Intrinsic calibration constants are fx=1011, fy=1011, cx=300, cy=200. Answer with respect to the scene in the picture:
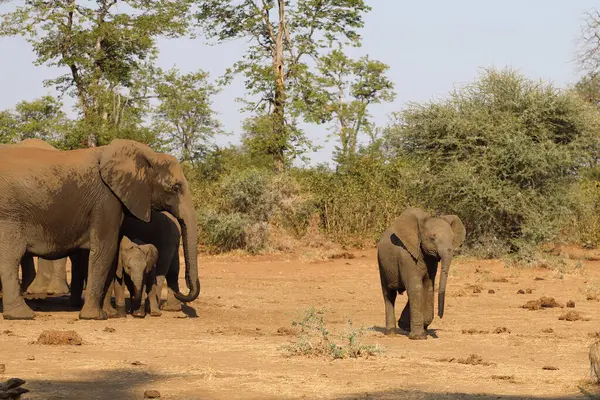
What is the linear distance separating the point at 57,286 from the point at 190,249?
412 centimetres

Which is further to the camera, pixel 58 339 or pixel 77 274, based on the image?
pixel 77 274

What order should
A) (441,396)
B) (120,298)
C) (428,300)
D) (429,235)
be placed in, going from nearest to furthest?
1. (441,396)
2. (429,235)
3. (428,300)
4. (120,298)

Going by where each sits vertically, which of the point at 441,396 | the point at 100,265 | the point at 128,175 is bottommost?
the point at 441,396

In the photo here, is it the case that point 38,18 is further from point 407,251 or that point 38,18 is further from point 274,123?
point 407,251

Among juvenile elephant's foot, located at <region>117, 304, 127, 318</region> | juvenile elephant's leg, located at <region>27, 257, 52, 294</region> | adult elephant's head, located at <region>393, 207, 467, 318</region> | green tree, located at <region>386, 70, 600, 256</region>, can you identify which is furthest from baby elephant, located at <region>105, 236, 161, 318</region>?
green tree, located at <region>386, 70, 600, 256</region>

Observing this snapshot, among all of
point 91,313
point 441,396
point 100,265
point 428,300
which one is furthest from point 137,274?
point 441,396

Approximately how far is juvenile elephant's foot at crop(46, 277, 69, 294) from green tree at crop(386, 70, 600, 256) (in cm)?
1116

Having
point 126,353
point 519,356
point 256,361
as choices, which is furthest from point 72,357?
point 519,356

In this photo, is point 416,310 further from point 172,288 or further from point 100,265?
point 172,288

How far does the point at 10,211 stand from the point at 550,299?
9.06 meters

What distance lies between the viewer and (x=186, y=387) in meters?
8.88

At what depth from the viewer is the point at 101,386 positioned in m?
8.92

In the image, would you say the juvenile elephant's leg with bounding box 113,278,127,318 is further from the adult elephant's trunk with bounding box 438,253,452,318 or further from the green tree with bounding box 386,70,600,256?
the green tree with bounding box 386,70,600,256

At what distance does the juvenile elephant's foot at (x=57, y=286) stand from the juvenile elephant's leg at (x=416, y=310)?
763 cm
